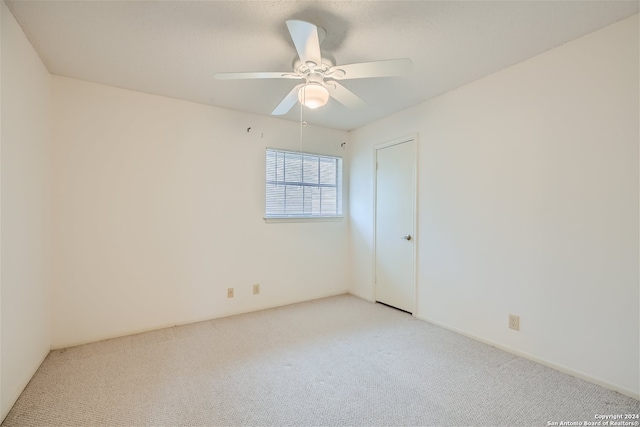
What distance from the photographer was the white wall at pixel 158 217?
2.58m

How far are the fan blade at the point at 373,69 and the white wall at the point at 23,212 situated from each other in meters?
1.92

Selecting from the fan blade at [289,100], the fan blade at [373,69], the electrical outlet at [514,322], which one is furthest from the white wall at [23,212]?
the electrical outlet at [514,322]

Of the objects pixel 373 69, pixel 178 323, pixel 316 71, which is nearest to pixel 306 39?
pixel 316 71

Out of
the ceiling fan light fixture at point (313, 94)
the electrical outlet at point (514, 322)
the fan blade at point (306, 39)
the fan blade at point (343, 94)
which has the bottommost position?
the electrical outlet at point (514, 322)

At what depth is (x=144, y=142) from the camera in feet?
9.41

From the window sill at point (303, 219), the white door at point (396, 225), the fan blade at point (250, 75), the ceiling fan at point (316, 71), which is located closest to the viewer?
the ceiling fan at point (316, 71)

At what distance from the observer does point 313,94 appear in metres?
1.97

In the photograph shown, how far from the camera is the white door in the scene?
3352mm

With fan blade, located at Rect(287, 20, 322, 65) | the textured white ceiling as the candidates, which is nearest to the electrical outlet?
the textured white ceiling

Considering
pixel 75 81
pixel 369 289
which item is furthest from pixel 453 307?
pixel 75 81

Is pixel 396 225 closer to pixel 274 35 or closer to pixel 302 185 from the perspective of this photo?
pixel 302 185

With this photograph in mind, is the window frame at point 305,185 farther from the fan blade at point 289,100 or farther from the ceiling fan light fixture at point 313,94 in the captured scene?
the ceiling fan light fixture at point 313,94

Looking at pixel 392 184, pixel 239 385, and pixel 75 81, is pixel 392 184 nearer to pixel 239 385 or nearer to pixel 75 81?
pixel 239 385

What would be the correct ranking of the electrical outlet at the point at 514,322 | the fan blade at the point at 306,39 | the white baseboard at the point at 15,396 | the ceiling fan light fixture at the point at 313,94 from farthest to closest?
the electrical outlet at the point at 514,322 < the ceiling fan light fixture at the point at 313,94 < the white baseboard at the point at 15,396 < the fan blade at the point at 306,39
